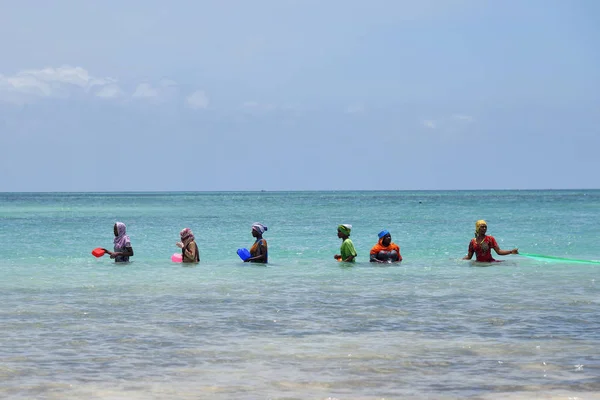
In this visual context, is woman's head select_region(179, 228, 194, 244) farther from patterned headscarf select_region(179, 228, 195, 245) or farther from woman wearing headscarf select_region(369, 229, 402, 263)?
woman wearing headscarf select_region(369, 229, 402, 263)

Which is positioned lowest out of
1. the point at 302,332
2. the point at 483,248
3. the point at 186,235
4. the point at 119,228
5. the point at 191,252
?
the point at 302,332

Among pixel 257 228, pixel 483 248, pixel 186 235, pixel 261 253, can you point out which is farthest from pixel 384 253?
pixel 186 235

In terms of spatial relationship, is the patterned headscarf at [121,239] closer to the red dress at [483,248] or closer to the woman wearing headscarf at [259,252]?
the woman wearing headscarf at [259,252]

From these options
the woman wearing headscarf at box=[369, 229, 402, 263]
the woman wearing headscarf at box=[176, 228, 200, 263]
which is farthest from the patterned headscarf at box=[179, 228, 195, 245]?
the woman wearing headscarf at box=[369, 229, 402, 263]

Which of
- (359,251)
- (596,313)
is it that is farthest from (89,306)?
(359,251)

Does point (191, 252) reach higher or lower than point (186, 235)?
lower

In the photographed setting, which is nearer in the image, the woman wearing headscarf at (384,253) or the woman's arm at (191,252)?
the woman wearing headscarf at (384,253)

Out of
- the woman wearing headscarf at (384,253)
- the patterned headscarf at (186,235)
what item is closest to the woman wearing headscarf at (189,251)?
the patterned headscarf at (186,235)

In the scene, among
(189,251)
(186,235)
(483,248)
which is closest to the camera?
(483,248)

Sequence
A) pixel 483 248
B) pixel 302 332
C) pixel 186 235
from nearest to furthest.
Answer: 1. pixel 302 332
2. pixel 483 248
3. pixel 186 235

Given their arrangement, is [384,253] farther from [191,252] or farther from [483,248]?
[191,252]

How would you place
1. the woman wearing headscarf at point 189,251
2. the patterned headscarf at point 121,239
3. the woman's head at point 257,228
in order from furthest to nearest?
the woman wearing headscarf at point 189,251
the patterned headscarf at point 121,239
the woman's head at point 257,228

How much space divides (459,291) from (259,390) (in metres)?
9.01

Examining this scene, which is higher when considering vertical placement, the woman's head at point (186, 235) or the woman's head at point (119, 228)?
the woman's head at point (119, 228)
